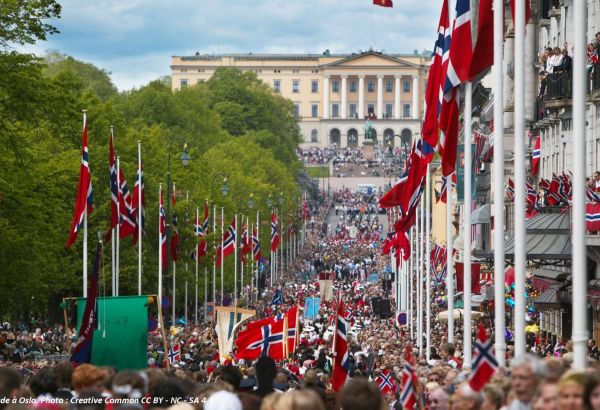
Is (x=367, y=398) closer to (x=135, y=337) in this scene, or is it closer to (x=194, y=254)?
(x=135, y=337)

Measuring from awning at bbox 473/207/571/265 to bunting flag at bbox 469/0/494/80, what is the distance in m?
9.60

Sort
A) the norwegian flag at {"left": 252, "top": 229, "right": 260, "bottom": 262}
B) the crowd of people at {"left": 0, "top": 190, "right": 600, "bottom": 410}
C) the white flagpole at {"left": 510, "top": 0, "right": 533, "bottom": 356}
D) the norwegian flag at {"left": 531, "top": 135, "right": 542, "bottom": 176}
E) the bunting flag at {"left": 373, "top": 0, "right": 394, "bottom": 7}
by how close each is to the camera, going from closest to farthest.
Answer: the crowd of people at {"left": 0, "top": 190, "right": 600, "bottom": 410} < the white flagpole at {"left": 510, "top": 0, "right": 533, "bottom": 356} < the bunting flag at {"left": 373, "top": 0, "right": 394, "bottom": 7} < the norwegian flag at {"left": 531, "top": 135, "right": 542, "bottom": 176} < the norwegian flag at {"left": 252, "top": 229, "right": 260, "bottom": 262}

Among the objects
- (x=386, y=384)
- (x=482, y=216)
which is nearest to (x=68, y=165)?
(x=482, y=216)

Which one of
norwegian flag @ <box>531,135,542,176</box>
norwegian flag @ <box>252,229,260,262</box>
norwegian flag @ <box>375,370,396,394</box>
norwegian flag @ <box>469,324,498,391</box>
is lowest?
norwegian flag @ <box>252,229,260,262</box>

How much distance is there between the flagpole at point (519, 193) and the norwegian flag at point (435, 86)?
485 centimetres

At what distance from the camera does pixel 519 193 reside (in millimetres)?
21750

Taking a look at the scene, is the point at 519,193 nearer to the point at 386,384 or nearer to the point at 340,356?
the point at 340,356

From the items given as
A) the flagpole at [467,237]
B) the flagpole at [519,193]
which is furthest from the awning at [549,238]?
the flagpole at [519,193]

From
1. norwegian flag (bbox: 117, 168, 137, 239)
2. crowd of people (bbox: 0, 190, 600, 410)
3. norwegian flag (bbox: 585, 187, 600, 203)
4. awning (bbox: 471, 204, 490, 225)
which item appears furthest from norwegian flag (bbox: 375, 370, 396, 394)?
awning (bbox: 471, 204, 490, 225)

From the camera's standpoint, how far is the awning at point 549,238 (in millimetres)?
33812

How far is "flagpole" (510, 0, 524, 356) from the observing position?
69.7 feet

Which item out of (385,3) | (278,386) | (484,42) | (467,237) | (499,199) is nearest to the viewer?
(278,386)

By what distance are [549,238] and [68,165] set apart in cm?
2789

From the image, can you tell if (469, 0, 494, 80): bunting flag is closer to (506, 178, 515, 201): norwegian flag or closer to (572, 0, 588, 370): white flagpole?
(572, 0, 588, 370): white flagpole
